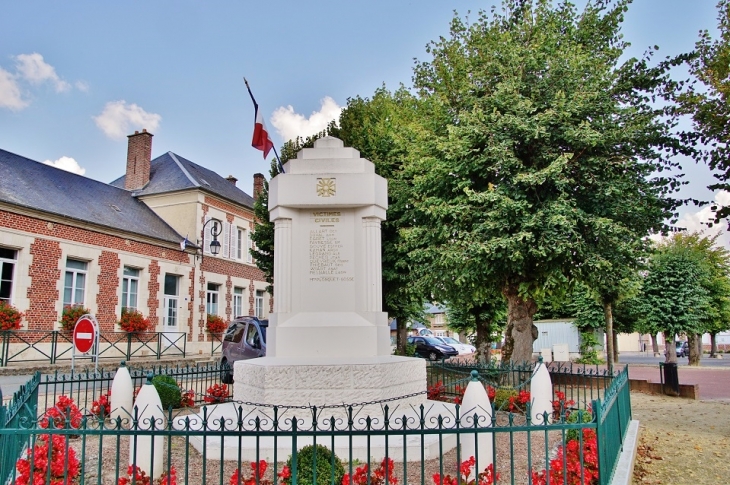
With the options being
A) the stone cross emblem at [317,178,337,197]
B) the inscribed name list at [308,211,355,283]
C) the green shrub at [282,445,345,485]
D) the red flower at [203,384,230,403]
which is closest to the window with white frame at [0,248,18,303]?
the red flower at [203,384,230,403]

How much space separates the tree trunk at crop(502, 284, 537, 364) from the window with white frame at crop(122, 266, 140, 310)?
15587mm

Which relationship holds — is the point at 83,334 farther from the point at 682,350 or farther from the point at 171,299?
the point at 682,350

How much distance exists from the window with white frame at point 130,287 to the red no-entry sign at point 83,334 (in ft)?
34.8

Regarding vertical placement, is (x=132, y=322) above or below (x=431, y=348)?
above

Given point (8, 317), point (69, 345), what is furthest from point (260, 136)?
point (69, 345)

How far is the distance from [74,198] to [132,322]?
5.40 metres

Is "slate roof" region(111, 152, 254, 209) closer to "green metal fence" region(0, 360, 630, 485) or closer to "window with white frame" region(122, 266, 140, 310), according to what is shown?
"window with white frame" region(122, 266, 140, 310)

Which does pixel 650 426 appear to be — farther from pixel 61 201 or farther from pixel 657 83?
pixel 61 201

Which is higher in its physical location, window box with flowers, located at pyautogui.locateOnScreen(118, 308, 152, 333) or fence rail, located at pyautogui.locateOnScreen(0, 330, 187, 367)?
window box with flowers, located at pyautogui.locateOnScreen(118, 308, 152, 333)

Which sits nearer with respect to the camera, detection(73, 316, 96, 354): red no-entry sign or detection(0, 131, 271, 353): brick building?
detection(73, 316, 96, 354): red no-entry sign

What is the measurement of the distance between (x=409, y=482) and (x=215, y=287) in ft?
80.3

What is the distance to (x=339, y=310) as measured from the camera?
24.1 ft

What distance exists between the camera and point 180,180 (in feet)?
90.2

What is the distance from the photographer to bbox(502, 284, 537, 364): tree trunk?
549 inches
